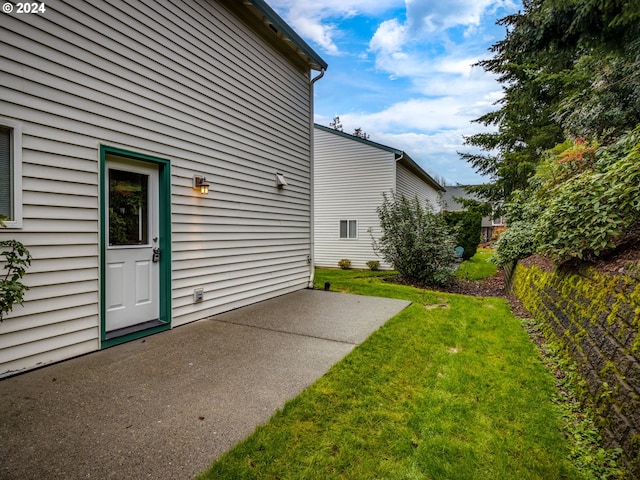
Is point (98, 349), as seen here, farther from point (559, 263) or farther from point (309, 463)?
point (559, 263)

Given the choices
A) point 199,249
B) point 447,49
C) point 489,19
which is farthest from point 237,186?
point 489,19

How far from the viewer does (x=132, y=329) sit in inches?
150

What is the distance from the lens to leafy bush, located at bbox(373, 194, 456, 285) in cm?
820

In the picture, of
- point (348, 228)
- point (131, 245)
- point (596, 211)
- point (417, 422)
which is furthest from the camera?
→ point (348, 228)

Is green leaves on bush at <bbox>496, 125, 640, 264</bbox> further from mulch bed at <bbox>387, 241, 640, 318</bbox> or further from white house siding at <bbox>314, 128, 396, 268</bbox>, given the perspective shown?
white house siding at <bbox>314, 128, 396, 268</bbox>

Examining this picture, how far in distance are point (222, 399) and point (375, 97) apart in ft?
52.9

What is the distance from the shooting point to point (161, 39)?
13.5 feet

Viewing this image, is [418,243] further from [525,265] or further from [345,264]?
[345,264]

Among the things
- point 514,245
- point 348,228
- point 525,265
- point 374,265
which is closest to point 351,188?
point 348,228

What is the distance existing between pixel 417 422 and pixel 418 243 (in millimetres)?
6243

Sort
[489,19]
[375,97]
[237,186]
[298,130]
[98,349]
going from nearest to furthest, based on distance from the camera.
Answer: [98,349]
[237,186]
[298,130]
[489,19]
[375,97]

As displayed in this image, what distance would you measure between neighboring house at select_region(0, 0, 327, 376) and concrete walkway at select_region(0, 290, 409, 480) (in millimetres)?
500

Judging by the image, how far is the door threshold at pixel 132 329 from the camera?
3.60 m

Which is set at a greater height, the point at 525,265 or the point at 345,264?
the point at 525,265
